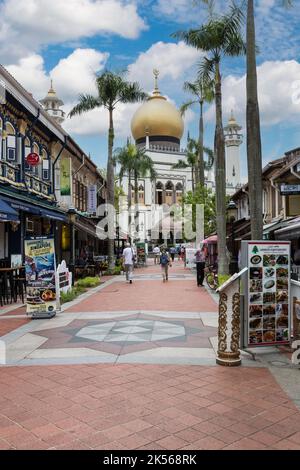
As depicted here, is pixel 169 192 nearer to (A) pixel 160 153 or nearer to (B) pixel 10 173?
(A) pixel 160 153

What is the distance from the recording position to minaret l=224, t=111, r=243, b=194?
85188 millimetres

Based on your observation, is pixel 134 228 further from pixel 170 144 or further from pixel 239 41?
pixel 239 41

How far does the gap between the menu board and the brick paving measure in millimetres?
807

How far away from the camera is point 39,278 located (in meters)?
11.0

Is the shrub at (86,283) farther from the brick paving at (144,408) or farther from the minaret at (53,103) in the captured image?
the minaret at (53,103)

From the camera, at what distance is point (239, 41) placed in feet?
59.0

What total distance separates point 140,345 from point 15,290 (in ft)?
25.1

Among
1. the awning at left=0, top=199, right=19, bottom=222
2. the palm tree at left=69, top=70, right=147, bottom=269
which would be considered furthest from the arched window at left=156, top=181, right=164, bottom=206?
the awning at left=0, top=199, right=19, bottom=222

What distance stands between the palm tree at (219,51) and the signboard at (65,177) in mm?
9285

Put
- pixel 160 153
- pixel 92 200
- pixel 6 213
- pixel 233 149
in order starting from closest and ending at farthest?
pixel 6 213, pixel 92 200, pixel 160 153, pixel 233 149

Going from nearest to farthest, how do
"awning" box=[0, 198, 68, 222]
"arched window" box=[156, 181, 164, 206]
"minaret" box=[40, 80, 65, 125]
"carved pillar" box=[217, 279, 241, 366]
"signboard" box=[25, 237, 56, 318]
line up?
"carved pillar" box=[217, 279, 241, 366]
"signboard" box=[25, 237, 56, 318]
"awning" box=[0, 198, 68, 222]
"minaret" box=[40, 80, 65, 125]
"arched window" box=[156, 181, 164, 206]

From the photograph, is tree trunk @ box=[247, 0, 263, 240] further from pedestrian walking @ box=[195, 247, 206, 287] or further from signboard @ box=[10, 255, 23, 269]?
signboard @ box=[10, 255, 23, 269]

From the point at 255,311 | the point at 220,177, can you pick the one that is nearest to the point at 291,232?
the point at 220,177

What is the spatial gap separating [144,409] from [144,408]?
0.03 m
